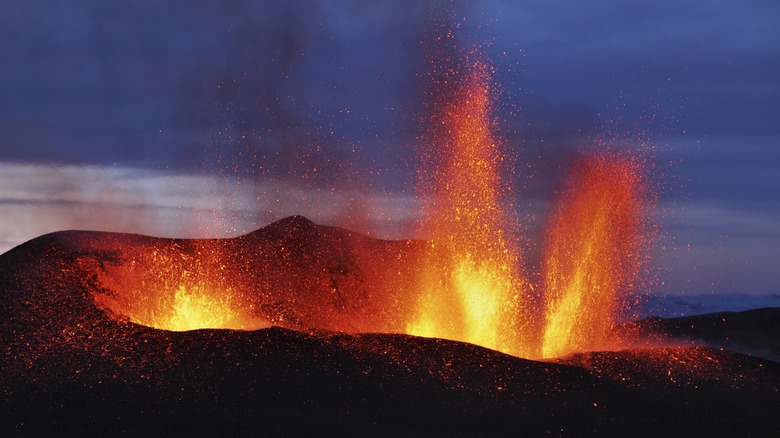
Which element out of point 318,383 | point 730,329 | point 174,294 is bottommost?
point 318,383

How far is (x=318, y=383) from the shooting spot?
16.8m

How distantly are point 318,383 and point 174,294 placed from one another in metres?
10.6

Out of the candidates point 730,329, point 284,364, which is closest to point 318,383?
point 284,364

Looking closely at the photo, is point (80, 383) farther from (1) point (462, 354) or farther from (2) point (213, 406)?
(1) point (462, 354)

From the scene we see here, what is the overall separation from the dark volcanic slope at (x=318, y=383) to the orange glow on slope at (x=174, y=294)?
4.81 ft

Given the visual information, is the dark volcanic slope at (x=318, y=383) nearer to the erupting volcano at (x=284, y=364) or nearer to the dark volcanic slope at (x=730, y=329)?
the erupting volcano at (x=284, y=364)

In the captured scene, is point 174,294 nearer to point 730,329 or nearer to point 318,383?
point 318,383

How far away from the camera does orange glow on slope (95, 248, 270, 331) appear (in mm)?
24141

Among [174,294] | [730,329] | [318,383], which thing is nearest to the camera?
[318,383]

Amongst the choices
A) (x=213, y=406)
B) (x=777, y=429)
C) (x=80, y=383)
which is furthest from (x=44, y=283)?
(x=777, y=429)

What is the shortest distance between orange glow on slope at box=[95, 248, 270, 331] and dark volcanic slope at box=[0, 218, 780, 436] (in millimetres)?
1466

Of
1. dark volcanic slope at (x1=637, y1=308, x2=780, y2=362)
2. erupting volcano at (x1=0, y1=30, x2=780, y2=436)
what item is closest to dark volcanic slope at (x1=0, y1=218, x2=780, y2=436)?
erupting volcano at (x1=0, y1=30, x2=780, y2=436)

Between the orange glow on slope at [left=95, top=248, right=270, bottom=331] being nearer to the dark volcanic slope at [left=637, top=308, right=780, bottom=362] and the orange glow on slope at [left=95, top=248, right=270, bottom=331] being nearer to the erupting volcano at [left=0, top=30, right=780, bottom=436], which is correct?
the erupting volcano at [left=0, top=30, right=780, bottom=436]

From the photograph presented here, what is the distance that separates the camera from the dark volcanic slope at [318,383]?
15648 mm
